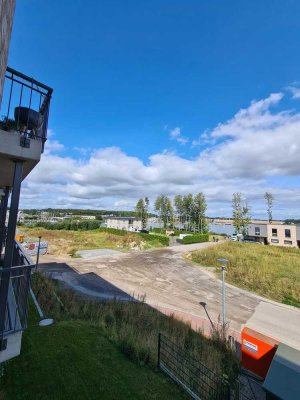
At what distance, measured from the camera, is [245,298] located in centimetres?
1525

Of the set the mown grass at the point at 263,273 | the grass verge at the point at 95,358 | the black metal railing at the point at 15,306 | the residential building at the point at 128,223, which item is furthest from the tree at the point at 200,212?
the black metal railing at the point at 15,306

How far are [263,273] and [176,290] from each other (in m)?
8.40

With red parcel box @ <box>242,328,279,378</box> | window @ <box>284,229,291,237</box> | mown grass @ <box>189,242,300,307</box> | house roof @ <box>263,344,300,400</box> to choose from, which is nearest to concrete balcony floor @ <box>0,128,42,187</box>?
house roof @ <box>263,344,300,400</box>

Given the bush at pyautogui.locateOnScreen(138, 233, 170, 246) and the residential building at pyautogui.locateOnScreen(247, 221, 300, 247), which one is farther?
the residential building at pyautogui.locateOnScreen(247, 221, 300, 247)

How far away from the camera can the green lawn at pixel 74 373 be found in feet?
A: 14.2

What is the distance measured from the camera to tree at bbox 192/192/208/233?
61.8 meters

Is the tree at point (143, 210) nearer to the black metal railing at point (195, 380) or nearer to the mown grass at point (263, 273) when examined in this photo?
the mown grass at point (263, 273)

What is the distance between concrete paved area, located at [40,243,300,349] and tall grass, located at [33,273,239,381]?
1.99 metres

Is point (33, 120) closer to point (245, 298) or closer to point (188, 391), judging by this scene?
point (188, 391)

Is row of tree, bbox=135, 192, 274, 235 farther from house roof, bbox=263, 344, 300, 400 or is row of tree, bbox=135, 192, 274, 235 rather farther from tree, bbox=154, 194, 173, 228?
house roof, bbox=263, 344, 300, 400

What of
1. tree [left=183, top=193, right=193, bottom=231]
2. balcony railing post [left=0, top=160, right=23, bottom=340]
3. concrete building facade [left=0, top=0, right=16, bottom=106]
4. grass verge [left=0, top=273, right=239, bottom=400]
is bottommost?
grass verge [left=0, top=273, right=239, bottom=400]

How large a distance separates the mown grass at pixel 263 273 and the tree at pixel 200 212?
112ft

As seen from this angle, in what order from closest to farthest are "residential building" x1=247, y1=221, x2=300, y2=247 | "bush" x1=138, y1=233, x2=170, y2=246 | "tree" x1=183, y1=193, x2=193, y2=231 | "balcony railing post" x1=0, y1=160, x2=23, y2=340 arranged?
"balcony railing post" x1=0, y1=160, x2=23, y2=340
"bush" x1=138, y1=233, x2=170, y2=246
"residential building" x1=247, y1=221, x2=300, y2=247
"tree" x1=183, y1=193, x2=193, y2=231

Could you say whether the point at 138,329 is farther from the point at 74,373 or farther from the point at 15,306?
the point at 15,306
